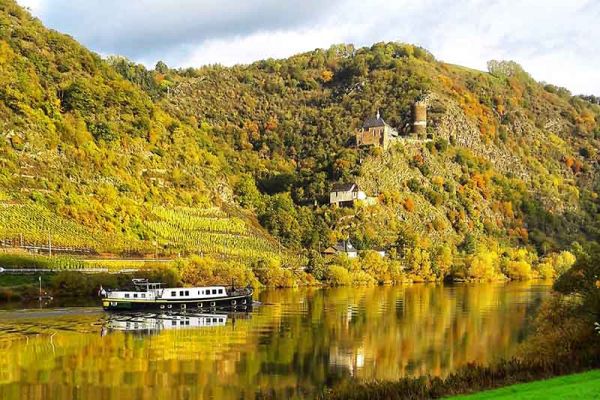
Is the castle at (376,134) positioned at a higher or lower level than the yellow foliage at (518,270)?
higher

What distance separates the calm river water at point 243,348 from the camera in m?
34.8

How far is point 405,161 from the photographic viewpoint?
154 m

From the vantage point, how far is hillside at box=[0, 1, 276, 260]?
296ft

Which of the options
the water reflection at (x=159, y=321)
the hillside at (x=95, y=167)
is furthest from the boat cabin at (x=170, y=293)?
the hillside at (x=95, y=167)

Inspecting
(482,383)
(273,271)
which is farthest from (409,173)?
(482,383)

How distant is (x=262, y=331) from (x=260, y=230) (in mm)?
72022

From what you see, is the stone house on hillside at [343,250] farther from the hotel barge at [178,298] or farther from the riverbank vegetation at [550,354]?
the riverbank vegetation at [550,354]

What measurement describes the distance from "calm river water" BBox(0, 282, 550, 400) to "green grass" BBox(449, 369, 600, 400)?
Answer: 1147cm

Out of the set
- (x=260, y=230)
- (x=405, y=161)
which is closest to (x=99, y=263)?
(x=260, y=230)

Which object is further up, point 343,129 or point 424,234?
point 343,129

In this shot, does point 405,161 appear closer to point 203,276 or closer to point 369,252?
point 369,252

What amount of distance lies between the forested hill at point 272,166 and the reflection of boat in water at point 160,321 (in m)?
29.7

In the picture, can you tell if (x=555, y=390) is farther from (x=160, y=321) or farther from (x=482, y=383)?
(x=160, y=321)

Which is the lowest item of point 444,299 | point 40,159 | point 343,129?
point 444,299
